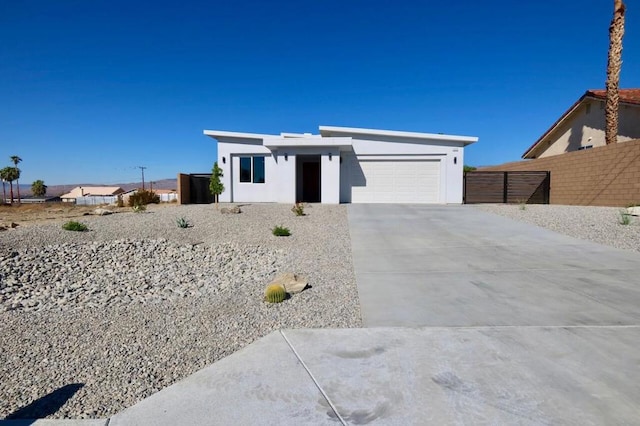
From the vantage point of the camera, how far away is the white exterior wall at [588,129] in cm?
1939

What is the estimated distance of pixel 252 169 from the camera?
20594mm

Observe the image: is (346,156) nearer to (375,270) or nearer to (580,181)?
(580,181)

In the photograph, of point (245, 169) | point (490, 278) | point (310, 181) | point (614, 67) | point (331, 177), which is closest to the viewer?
point (490, 278)

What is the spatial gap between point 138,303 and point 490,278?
5941mm

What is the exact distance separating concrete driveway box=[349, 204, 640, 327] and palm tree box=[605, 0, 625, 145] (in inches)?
476

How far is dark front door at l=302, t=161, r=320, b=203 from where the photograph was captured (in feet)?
72.9

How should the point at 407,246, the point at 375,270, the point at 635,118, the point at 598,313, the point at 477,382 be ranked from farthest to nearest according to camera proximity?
1. the point at 635,118
2. the point at 407,246
3. the point at 375,270
4. the point at 598,313
5. the point at 477,382

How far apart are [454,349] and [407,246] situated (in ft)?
18.4

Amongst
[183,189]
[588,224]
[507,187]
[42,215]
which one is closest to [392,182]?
[507,187]

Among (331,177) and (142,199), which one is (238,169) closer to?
(331,177)

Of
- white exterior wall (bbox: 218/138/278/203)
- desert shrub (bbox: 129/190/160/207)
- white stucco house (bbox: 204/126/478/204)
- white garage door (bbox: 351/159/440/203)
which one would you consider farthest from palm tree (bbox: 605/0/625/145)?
desert shrub (bbox: 129/190/160/207)

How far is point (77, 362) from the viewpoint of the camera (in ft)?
12.0

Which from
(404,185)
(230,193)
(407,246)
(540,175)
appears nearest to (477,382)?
(407,246)

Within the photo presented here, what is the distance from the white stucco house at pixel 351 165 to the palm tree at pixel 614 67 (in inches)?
279
